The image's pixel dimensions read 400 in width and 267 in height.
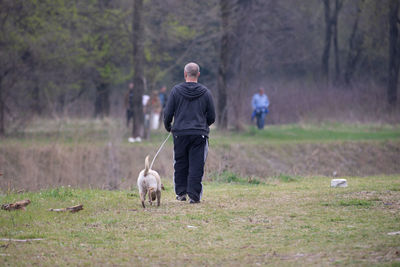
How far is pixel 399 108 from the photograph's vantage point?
98.8 ft

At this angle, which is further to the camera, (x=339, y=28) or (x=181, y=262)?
(x=339, y=28)

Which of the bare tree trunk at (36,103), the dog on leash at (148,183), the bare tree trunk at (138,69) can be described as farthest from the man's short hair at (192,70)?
the bare tree trunk at (36,103)

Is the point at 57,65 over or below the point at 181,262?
over

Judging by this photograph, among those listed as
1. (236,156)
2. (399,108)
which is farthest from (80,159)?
(399,108)

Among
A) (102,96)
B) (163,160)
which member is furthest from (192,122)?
(102,96)

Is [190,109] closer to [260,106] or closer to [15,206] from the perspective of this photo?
[15,206]

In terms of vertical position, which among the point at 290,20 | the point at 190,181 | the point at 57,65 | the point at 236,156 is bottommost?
the point at 236,156

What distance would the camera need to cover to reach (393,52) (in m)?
35.5

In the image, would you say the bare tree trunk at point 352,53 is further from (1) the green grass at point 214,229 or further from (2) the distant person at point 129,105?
(1) the green grass at point 214,229

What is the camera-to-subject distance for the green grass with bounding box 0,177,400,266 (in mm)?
5801

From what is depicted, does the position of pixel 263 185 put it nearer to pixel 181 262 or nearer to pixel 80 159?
pixel 181 262

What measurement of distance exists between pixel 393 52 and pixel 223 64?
42.3 ft

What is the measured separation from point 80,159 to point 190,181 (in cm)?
1153

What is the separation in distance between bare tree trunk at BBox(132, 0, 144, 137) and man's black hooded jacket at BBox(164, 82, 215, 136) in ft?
54.3
